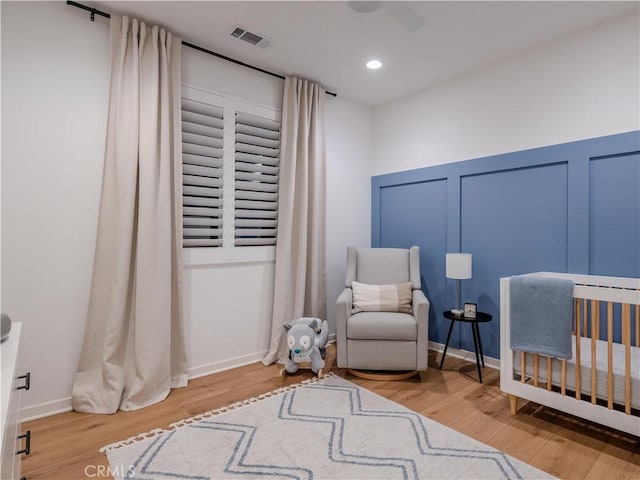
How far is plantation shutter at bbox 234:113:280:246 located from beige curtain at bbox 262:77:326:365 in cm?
8

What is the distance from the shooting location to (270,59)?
295 cm

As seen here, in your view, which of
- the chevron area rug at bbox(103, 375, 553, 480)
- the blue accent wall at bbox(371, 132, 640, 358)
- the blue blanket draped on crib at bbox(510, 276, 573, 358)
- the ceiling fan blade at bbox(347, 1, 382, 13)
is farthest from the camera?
the blue accent wall at bbox(371, 132, 640, 358)

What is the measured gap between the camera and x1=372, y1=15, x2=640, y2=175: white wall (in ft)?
7.82

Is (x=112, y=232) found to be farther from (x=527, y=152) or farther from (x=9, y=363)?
(x=527, y=152)

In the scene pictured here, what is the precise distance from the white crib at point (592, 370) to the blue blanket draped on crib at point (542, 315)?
0.06 m

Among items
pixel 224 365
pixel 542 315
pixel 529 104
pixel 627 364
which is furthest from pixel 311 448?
pixel 529 104

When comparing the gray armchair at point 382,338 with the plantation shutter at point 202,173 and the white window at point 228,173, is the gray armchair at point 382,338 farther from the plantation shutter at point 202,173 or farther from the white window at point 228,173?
the plantation shutter at point 202,173

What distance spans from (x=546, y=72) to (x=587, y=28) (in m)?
0.33

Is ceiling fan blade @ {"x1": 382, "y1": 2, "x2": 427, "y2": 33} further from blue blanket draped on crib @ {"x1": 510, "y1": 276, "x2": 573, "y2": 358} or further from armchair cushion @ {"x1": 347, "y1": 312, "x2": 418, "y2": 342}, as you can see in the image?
armchair cushion @ {"x1": 347, "y1": 312, "x2": 418, "y2": 342}

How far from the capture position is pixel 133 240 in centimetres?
241

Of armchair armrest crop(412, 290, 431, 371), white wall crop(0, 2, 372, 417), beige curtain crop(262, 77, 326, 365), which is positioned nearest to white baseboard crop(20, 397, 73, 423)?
white wall crop(0, 2, 372, 417)

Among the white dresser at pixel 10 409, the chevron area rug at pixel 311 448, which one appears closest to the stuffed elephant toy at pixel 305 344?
the chevron area rug at pixel 311 448

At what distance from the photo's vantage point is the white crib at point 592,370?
180 cm

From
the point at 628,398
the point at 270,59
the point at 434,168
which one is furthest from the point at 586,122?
the point at 270,59
